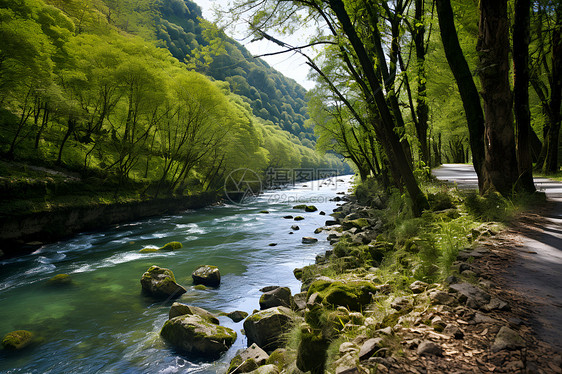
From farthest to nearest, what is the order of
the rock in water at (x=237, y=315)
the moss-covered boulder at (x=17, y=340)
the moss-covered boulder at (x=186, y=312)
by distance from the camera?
the rock in water at (x=237, y=315), the moss-covered boulder at (x=186, y=312), the moss-covered boulder at (x=17, y=340)

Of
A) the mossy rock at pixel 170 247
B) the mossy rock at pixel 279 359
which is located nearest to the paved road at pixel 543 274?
the mossy rock at pixel 279 359

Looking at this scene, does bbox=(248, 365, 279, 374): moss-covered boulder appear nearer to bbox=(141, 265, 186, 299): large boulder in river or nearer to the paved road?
the paved road

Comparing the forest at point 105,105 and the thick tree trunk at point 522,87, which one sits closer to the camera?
the thick tree trunk at point 522,87

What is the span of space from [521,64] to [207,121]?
21.5 meters

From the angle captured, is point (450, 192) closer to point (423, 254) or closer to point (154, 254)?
point (423, 254)

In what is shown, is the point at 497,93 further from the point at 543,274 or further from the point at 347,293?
the point at 347,293

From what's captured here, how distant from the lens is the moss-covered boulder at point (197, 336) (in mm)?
4891

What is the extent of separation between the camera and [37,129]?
16109mm

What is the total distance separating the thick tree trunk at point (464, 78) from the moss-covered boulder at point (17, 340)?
10307mm

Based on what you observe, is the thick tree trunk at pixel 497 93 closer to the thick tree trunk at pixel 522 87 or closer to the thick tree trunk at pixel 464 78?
the thick tree trunk at pixel 464 78

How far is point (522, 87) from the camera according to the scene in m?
6.79

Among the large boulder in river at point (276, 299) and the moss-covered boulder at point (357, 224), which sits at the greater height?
the moss-covered boulder at point (357, 224)

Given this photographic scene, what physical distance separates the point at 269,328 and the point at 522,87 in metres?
8.43

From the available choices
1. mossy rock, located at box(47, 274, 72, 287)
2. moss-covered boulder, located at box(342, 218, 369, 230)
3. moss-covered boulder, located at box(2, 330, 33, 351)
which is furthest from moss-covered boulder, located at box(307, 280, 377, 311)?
mossy rock, located at box(47, 274, 72, 287)
